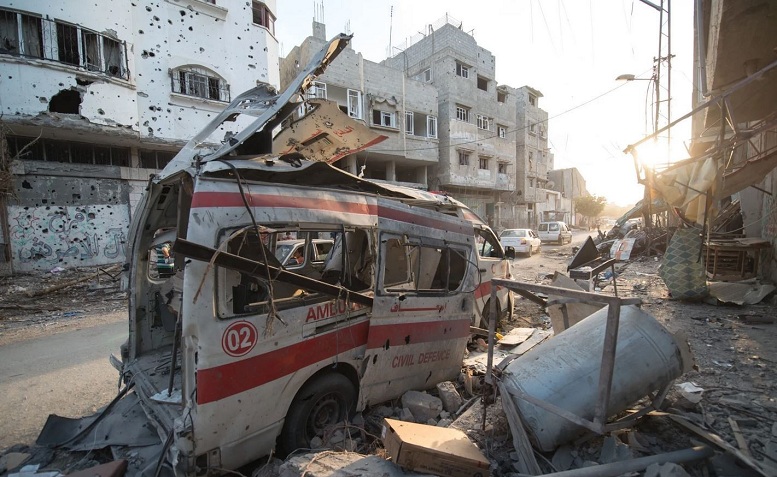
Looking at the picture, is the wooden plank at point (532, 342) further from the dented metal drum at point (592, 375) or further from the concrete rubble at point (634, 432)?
the dented metal drum at point (592, 375)

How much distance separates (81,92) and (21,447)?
12.4m

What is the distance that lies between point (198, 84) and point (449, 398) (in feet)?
49.5

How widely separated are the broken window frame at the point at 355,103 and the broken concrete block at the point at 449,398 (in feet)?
55.1

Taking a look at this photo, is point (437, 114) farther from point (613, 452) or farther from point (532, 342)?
point (613, 452)

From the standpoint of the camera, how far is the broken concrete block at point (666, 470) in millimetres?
2012

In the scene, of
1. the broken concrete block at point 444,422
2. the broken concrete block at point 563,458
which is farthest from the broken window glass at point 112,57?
the broken concrete block at point 563,458

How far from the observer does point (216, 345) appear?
7.72 feet

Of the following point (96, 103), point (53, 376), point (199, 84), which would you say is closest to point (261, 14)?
point (199, 84)

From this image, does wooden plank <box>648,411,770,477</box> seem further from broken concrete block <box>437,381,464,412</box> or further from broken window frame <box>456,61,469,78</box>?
broken window frame <box>456,61,469,78</box>

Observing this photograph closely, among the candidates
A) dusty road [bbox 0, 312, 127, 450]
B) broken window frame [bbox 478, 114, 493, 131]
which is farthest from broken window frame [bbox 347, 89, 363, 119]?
dusty road [bbox 0, 312, 127, 450]

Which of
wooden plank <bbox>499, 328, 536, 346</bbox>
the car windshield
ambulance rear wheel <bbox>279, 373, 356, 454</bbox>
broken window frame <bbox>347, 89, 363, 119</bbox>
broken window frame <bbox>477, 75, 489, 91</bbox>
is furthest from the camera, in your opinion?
broken window frame <bbox>477, 75, 489, 91</bbox>

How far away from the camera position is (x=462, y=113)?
80.1ft

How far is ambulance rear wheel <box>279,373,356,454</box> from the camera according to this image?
2.88m

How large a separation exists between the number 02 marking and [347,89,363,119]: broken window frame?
56.9 feet
